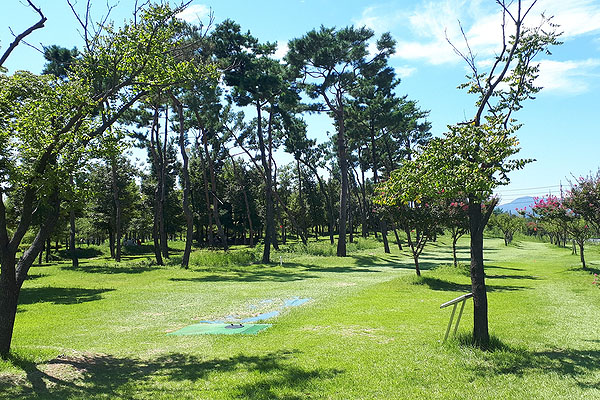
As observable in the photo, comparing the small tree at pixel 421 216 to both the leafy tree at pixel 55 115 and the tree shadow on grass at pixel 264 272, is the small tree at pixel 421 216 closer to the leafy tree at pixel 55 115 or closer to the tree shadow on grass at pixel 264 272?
the tree shadow on grass at pixel 264 272

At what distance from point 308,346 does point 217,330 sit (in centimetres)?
287

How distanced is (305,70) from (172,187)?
93.4 ft

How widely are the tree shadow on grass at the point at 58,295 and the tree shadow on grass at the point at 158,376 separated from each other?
866 cm

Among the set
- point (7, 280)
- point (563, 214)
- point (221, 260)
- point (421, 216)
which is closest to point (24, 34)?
point (7, 280)

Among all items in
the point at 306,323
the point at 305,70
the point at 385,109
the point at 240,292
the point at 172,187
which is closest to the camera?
the point at 306,323

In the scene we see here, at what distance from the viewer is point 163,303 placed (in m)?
14.6

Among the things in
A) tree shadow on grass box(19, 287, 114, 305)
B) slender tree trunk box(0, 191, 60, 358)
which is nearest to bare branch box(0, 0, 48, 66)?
slender tree trunk box(0, 191, 60, 358)

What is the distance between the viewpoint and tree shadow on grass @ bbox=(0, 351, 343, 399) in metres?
6.15

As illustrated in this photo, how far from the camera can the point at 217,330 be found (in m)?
10.4

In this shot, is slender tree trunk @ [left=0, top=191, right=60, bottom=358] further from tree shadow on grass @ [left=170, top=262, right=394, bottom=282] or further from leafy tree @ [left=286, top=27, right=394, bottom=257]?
leafy tree @ [left=286, top=27, right=394, bottom=257]

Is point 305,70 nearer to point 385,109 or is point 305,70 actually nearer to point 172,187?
point 385,109

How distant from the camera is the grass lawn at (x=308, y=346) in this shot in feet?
20.6

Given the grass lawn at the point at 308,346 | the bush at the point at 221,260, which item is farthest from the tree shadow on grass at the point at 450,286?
the bush at the point at 221,260

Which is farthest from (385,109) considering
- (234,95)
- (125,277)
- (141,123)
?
(125,277)
